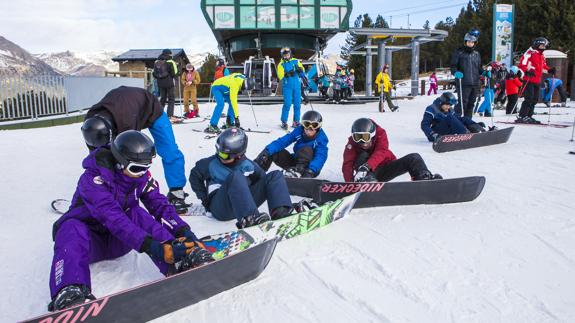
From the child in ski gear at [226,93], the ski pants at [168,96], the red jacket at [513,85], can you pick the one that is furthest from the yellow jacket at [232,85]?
the red jacket at [513,85]

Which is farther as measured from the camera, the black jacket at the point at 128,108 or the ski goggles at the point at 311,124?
the ski goggles at the point at 311,124

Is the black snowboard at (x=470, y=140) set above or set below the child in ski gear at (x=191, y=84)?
below

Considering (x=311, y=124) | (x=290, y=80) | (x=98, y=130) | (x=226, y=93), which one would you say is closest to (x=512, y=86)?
(x=290, y=80)

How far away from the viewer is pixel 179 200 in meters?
4.14

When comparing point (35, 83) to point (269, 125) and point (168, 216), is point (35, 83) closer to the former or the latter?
point (269, 125)

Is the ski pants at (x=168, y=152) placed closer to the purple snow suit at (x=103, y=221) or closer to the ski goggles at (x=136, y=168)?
the purple snow suit at (x=103, y=221)

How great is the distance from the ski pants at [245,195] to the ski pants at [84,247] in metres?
0.58

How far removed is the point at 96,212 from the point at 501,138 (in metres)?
6.55

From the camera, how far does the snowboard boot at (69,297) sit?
82.7 inches

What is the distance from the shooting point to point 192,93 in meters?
12.9

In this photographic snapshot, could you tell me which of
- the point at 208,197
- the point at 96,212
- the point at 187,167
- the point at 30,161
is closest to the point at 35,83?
the point at 30,161

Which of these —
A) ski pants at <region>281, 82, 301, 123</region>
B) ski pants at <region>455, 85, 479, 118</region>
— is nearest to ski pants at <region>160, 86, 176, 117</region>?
ski pants at <region>281, 82, 301, 123</region>

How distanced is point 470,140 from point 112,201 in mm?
5741

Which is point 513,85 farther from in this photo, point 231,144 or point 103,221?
point 103,221
